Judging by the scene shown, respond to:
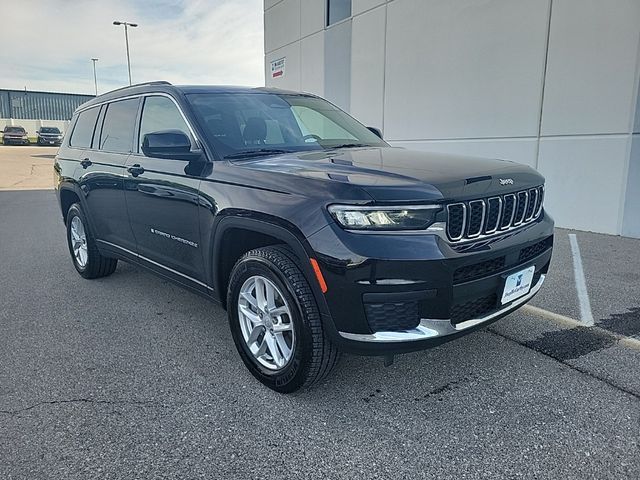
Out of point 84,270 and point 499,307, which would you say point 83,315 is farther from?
point 499,307

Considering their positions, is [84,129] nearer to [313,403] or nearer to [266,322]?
[266,322]

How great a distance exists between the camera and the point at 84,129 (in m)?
5.36

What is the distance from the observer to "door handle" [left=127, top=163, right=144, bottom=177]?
13.0 ft

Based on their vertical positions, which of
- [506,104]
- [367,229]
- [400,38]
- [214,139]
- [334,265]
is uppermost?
[400,38]

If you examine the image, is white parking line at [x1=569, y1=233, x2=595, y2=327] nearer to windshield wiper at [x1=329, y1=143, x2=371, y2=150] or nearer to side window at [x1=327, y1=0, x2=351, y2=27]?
windshield wiper at [x1=329, y1=143, x2=371, y2=150]

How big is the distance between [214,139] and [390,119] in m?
8.48

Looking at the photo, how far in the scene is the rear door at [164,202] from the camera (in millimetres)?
3459

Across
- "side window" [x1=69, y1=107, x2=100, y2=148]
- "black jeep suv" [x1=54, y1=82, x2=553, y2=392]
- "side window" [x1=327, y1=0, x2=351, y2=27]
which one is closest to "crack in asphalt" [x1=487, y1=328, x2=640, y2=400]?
"black jeep suv" [x1=54, y1=82, x2=553, y2=392]

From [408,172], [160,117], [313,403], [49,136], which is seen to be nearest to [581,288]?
[408,172]

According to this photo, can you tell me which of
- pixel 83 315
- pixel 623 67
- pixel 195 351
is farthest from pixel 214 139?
pixel 623 67

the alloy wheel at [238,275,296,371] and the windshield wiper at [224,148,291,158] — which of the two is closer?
the alloy wheel at [238,275,296,371]

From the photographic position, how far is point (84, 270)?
17.7 feet

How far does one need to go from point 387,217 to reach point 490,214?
66 centimetres

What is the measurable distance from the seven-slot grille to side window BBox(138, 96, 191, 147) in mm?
1951
